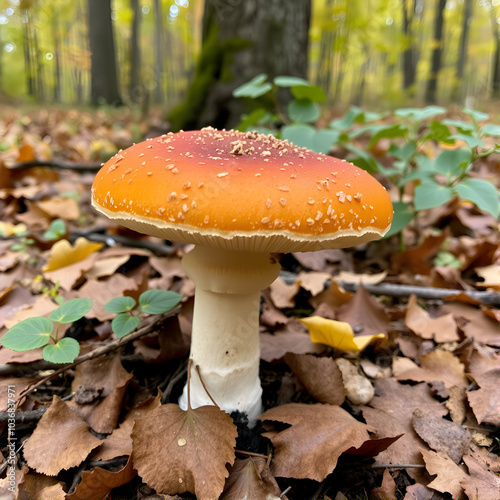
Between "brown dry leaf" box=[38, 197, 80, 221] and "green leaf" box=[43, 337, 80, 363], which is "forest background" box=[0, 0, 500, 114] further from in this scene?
"green leaf" box=[43, 337, 80, 363]

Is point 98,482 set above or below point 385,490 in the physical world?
above

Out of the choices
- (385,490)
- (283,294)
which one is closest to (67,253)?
(283,294)

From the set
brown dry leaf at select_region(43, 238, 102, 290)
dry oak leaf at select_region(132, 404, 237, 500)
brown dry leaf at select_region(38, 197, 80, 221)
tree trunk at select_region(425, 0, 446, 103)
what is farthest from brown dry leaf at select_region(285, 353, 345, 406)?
tree trunk at select_region(425, 0, 446, 103)

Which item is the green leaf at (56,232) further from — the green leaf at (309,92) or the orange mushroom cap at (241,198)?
the green leaf at (309,92)

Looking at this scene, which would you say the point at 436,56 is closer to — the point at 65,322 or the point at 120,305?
the point at 120,305

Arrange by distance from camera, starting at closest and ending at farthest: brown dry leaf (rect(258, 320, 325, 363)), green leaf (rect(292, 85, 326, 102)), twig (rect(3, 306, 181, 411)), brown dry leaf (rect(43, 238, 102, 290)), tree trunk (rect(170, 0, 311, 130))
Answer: twig (rect(3, 306, 181, 411)) → brown dry leaf (rect(258, 320, 325, 363)) → brown dry leaf (rect(43, 238, 102, 290)) → green leaf (rect(292, 85, 326, 102)) → tree trunk (rect(170, 0, 311, 130))
